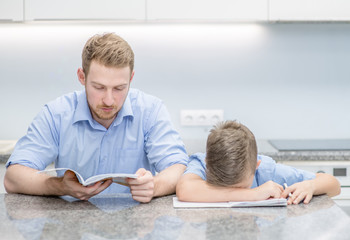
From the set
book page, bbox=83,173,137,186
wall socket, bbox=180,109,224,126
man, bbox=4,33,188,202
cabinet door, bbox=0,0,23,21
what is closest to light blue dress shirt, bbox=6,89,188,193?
man, bbox=4,33,188,202

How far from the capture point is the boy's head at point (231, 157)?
4.42 feet

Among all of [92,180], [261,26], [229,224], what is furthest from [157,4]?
[229,224]

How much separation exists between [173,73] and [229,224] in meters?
1.82

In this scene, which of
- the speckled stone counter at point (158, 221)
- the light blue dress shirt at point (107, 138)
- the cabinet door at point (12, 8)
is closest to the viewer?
the speckled stone counter at point (158, 221)

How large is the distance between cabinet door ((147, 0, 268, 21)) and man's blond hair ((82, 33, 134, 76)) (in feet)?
3.31

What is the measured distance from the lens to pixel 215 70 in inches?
115

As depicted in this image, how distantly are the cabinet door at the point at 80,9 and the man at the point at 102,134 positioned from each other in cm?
84

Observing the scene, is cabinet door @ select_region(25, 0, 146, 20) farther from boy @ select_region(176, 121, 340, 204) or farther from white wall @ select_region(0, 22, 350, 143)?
boy @ select_region(176, 121, 340, 204)

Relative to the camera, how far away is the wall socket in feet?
9.57

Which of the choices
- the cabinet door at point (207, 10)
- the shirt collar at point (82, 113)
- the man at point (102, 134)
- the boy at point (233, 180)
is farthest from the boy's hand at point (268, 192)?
the cabinet door at point (207, 10)

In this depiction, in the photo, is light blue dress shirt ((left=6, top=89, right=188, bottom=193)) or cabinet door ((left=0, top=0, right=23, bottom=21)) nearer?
light blue dress shirt ((left=6, top=89, right=188, bottom=193))

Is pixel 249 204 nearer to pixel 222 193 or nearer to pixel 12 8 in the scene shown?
pixel 222 193

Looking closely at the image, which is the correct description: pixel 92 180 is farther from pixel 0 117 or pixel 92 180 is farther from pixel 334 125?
pixel 334 125

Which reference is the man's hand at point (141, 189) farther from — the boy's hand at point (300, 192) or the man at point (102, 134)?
the boy's hand at point (300, 192)
